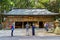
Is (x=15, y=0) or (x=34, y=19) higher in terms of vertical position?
(x=15, y=0)

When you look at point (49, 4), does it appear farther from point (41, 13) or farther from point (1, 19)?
point (1, 19)

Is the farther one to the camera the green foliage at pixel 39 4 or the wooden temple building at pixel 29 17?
the green foliage at pixel 39 4

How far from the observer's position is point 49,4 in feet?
180

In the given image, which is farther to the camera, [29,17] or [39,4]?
[39,4]

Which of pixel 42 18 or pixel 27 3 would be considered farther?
pixel 27 3

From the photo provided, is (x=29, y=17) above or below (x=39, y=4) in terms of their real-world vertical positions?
below

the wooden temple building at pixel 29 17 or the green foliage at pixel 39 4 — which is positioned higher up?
the green foliage at pixel 39 4

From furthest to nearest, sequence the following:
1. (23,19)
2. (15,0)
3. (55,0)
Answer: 1. (15,0)
2. (55,0)
3. (23,19)

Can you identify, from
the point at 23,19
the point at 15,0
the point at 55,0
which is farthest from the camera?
the point at 15,0

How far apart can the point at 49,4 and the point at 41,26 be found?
10716 millimetres

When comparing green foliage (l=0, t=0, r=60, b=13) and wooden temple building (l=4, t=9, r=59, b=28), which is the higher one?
green foliage (l=0, t=0, r=60, b=13)

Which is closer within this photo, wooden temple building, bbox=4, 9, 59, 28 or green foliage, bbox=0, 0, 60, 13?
wooden temple building, bbox=4, 9, 59, 28

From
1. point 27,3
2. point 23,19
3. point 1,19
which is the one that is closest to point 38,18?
point 23,19

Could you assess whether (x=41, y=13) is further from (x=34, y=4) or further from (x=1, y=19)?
(x=34, y=4)
